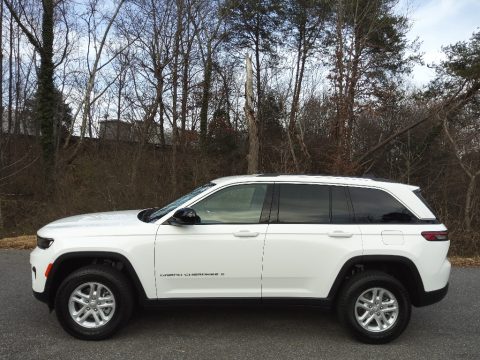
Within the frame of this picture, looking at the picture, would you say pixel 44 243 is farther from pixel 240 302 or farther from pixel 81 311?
pixel 240 302

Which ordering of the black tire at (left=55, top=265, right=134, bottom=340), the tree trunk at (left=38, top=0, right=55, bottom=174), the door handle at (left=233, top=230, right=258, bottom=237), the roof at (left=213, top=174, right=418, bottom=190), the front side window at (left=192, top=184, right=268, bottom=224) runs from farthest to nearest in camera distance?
the tree trunk at (left=38, top=0, right=55, bottom=174)
the roof at (left=213, top=174, right=418, bottom=190)
the front side window at (left=192, top=184, right=268, bottom=224)
the door handle at (left=233, top=230, right=258, bottom=237)
the black tire at (left=55, top=265, right=134, bottom=340)

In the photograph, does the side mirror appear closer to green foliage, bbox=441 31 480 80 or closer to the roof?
the roof

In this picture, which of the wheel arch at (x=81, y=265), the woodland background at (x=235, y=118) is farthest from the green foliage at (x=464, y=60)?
the wheel arch at (x=81, y=265)

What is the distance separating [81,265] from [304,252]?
229cm

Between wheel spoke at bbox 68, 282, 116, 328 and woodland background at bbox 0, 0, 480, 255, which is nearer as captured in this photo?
wheel spoke at bbox 68, 282, 116, 328

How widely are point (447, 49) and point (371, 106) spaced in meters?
5.44

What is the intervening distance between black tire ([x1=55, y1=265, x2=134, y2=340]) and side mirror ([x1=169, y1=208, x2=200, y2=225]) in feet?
2.61

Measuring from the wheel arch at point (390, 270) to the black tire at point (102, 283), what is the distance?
206cm

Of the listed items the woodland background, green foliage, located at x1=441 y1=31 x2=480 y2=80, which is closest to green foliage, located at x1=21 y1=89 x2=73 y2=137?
the woodland background

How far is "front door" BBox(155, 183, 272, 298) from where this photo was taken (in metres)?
4.62

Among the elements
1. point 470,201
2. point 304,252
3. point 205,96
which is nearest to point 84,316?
point 304,252

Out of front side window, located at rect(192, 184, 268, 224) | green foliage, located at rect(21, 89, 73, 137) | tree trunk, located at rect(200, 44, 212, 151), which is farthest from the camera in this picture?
green foliage, located at rect(21, 89, 73, 137)

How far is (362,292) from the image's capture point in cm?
474

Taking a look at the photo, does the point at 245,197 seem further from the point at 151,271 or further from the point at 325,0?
the point at 325,0
